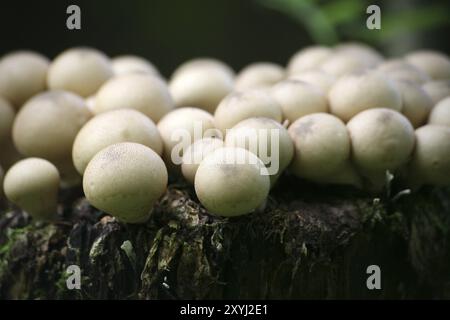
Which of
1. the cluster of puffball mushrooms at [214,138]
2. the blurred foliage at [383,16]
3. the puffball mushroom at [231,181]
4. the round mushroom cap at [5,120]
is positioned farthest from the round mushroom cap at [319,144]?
the blurred foliage at [383,16]

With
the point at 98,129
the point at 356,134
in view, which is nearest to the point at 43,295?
the point at 98,129

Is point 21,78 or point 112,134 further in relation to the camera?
point 21,78

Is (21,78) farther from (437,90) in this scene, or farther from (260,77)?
(437,90)

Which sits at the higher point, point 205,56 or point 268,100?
point 205,56

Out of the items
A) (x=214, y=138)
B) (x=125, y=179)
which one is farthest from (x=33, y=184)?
(x=214, y=138)
